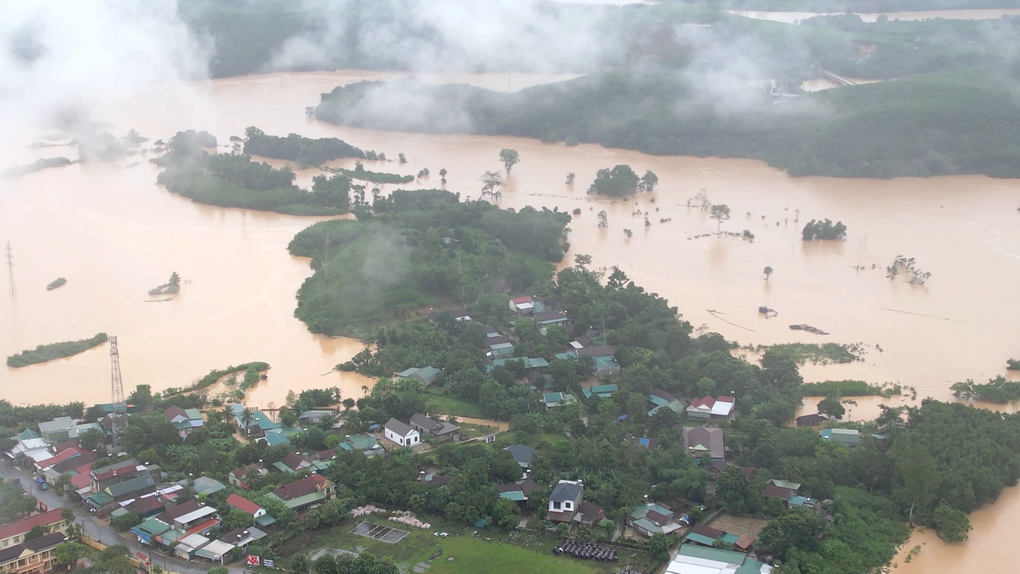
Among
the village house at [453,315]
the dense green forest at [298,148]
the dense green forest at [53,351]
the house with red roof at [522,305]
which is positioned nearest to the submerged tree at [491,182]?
the dense green forest at [298,148]

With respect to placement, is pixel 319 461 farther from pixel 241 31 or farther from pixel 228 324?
pixel 241 31

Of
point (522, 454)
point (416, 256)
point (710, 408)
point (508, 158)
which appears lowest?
point (522, 454)

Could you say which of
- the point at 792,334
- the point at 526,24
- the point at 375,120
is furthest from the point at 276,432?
the point at 526,24

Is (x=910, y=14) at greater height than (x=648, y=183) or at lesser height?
greater

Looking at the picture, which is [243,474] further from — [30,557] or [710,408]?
[710,408]

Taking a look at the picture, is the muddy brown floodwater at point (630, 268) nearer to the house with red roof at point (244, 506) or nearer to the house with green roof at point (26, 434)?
the house with green roof at point (26, 434)

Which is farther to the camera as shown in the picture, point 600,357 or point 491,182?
point 491,182

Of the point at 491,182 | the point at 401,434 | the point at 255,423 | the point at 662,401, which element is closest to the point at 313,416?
the point at 255,423
